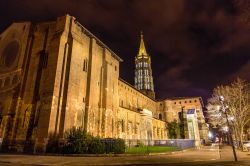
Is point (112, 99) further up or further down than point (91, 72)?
further down

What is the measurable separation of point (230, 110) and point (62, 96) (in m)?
23.0

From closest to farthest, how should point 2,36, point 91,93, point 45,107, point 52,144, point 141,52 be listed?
point 52,144 < point 45,107 < point 91,93 < point 2,36 < point 141,52

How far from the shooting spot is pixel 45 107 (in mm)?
20859

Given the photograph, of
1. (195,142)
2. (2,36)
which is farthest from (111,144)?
(2,36)

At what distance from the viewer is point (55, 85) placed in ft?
70.7

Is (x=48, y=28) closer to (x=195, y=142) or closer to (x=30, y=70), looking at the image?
(x=30, y=70)

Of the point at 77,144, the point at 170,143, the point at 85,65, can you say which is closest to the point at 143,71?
the point at 170,143

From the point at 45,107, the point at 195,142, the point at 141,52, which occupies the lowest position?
the point at 195,142

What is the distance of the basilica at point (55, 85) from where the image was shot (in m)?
21.4

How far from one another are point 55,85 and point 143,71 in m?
67.2

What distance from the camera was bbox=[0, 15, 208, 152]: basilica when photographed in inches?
843

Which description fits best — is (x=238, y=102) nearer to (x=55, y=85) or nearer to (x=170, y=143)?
(x=170, y=143)

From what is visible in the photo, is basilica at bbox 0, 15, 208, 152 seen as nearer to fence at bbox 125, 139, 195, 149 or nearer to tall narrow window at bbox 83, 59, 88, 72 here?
tall narrow window at bbox 83, 59, 88, 72

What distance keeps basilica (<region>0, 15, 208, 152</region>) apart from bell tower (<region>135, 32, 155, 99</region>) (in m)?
46.5
